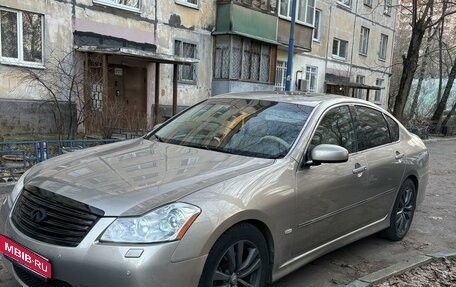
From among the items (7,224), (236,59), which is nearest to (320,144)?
(7,224)

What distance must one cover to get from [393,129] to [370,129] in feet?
2.10

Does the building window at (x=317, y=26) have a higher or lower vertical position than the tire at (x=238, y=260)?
higher

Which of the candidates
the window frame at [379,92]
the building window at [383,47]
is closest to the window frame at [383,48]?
the building window at [383,47]

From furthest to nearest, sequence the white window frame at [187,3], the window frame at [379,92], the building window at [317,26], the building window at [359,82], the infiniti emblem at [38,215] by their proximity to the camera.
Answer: the window frame at [379,92], the building window at [359,82], the building window at [317,26], the white window frame at [187,3], the infiniti emblem at [38,215]

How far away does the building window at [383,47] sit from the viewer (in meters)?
29.9

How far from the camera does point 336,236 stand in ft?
12.8

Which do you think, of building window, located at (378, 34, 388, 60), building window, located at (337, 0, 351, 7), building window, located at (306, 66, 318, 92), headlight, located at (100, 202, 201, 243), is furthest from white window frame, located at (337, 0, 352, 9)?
headlight, located at (100, 202, 201, 243)

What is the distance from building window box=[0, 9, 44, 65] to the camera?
39.5 feet

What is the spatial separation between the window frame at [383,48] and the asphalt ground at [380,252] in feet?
81.2

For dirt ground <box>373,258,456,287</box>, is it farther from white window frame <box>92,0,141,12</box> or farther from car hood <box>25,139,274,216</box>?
white window frame <box>92,0,141,12</box>

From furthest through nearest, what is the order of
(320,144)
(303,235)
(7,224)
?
(320,144) < (303,235) < (7,224)

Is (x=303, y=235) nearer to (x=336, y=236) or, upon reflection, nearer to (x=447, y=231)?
(x=336, y=236)

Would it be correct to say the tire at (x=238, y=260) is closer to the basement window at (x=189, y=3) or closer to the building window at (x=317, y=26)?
the basement window at (x=189, y=3)

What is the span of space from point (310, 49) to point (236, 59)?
19.1 feet
